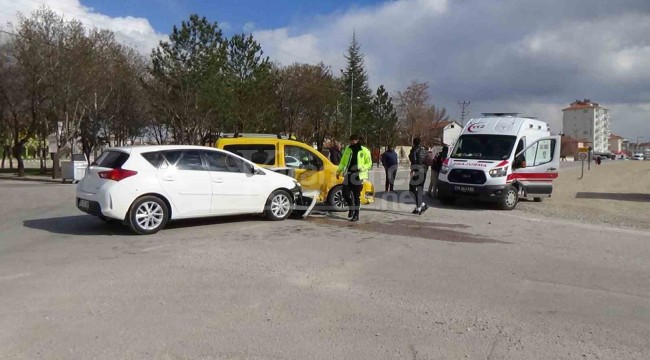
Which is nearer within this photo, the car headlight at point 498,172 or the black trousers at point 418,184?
the black trousers at point 418,184

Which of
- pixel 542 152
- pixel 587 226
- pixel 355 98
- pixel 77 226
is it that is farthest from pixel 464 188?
pixel 355 98

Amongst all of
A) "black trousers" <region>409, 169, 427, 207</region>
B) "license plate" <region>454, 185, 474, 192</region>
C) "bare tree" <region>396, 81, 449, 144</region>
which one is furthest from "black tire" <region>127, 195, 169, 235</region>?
"bare tree" <region>396, 81, 449, 144</region>

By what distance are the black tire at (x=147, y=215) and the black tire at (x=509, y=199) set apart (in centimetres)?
850

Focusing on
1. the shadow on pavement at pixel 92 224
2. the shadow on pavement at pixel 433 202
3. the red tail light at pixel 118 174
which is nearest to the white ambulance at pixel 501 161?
the shadow on pavement at pixel 433 202

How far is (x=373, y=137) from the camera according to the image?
48812mm

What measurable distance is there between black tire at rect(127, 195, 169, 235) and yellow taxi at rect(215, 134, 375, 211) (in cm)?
298

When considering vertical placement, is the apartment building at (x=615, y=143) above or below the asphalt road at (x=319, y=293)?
above

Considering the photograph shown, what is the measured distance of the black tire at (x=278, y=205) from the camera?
10.5 m

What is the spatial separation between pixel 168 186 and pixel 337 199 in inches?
175

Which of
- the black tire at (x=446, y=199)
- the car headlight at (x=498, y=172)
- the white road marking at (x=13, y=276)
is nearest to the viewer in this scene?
the white road marking at (x=13, y=276)

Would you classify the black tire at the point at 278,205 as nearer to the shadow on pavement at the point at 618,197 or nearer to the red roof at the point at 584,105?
the shadow on pavement at the point at 618,197

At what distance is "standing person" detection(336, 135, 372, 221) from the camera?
10.7 meters

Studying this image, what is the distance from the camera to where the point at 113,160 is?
8.97 metres

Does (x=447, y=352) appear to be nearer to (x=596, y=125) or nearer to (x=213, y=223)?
(x=213, y=223)
